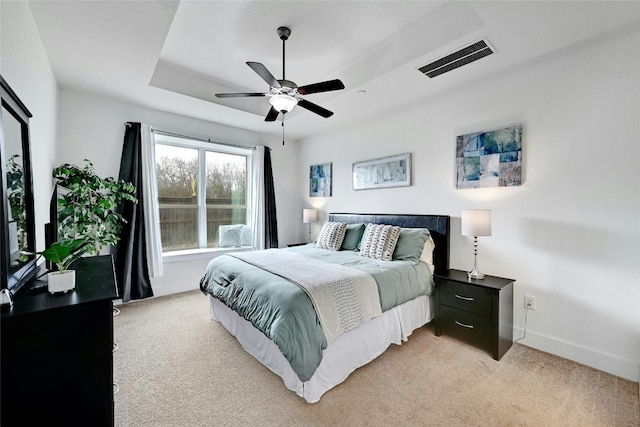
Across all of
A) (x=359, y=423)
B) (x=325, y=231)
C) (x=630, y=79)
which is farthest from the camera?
(x=325, y=231)

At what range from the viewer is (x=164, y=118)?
385 cm

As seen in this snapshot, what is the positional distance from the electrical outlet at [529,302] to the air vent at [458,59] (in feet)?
7.32

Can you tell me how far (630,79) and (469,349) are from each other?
250 centimetres

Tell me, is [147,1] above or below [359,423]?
above

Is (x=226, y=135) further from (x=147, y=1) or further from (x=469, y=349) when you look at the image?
(x=469, y=349)

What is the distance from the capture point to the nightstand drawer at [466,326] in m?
2.42

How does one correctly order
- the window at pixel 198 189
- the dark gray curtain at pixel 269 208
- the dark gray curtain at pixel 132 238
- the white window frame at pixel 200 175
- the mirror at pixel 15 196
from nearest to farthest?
1. the mirror at pixel 15 196
2. the dark gray curtain at pixel 132 238
3. the white window frame at pixel 200 175
4. the window at pixel 198 189
5. the dark gray curtain at pixel 269 208

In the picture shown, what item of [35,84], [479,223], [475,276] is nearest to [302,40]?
[35,84]

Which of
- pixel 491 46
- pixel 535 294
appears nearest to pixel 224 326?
pixel 535 294

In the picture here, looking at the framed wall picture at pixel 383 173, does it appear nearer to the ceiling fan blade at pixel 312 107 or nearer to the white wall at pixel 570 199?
the white wall at pixel 570 199

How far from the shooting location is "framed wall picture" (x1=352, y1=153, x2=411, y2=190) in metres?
3.56

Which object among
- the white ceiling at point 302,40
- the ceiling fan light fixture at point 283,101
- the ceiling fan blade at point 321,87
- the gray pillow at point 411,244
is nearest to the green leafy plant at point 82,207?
the white ceiling at point 302,40

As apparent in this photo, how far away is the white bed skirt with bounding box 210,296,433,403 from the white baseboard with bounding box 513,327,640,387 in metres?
0.89

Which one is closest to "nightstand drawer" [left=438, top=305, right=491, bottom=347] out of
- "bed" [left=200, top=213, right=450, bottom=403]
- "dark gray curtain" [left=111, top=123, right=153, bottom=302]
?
"bed" [left=200, top=213, right=450, bottom=403]
